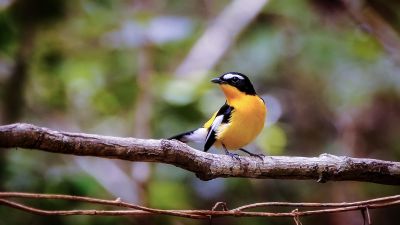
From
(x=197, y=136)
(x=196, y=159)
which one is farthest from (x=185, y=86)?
(x=196, y=159)

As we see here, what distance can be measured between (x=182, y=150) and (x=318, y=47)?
4.30 metres

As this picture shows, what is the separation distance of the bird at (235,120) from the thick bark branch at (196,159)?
740 millimetres

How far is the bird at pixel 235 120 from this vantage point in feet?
8.68

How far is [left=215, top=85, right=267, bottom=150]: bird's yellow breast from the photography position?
8.66ft

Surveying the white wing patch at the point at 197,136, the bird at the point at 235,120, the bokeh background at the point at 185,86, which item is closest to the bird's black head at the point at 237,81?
the bird at the point at 235,120

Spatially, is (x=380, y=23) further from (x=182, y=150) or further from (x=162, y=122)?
(x=182, y=150)

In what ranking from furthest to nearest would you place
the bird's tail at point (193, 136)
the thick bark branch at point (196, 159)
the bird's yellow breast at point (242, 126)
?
the bird's tail at point (193, 136), the bird's yellow breast at point (242, 126), the thick bark branch at point (196, 159)

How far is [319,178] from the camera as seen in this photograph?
181cm

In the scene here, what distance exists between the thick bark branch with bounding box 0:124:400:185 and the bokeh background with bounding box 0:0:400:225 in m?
1.46

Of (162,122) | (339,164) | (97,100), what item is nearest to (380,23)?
(162,122)

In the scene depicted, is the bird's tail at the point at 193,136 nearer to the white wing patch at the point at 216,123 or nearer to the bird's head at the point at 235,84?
the white wing patch at the point at 216,123

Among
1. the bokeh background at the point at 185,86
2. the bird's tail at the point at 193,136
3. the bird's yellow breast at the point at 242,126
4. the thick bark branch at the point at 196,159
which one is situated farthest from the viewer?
the bokeh background at the point at 185,86

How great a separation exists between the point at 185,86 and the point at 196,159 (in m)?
2.19

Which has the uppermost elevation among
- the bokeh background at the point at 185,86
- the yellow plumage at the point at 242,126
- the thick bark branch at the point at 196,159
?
the bokeh background at the point at 185,86
